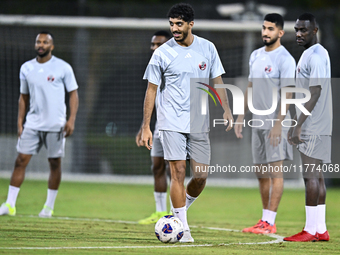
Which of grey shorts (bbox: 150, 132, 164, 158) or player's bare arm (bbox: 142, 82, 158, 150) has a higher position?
player's bare arm (bbox: 142, 82, 158, 150)

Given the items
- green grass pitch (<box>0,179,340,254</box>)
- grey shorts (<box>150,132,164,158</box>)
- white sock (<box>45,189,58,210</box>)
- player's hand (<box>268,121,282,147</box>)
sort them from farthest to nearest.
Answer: white sock (<box>45,189,58,210</box>) → grey shorts (<box>150,132,164,158</box>) → player's hand (<box>268,121,282,147</box>) → green grass pitch (<box>0,179,340,254</box>)

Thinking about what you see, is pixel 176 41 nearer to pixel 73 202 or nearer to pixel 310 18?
pixel 310 18

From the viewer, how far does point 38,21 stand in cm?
1338

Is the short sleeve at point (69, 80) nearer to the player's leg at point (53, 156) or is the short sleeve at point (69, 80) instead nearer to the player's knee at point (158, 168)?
the player's leg at point (53, 156)

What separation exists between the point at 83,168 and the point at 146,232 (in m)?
8.65

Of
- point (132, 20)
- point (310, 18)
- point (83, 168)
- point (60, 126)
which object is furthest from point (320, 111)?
point (83, 168)

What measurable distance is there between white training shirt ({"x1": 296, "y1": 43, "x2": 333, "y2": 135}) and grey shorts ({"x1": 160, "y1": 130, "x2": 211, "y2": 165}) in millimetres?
1148

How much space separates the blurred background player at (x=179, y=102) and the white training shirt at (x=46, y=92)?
2.61m

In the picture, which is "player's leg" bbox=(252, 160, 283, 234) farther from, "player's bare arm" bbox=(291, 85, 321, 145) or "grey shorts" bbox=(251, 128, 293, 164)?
"player's bare arm" bbox=(291, 85, 321, 145)

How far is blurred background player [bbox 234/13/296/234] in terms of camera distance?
6.82 m

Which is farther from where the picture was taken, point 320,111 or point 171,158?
point 320,111

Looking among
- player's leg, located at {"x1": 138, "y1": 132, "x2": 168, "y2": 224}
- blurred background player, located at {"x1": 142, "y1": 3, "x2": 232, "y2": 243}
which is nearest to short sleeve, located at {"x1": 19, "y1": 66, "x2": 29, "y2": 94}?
player's leg, located at {"x1": 138, "y1": 132, "x2": 168, "y2": 224}

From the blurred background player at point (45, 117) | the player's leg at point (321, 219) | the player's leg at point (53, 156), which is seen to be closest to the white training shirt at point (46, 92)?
the blurred background player at point (45, 117)

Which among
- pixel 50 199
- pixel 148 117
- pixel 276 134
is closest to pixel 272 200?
pixel 276 134
